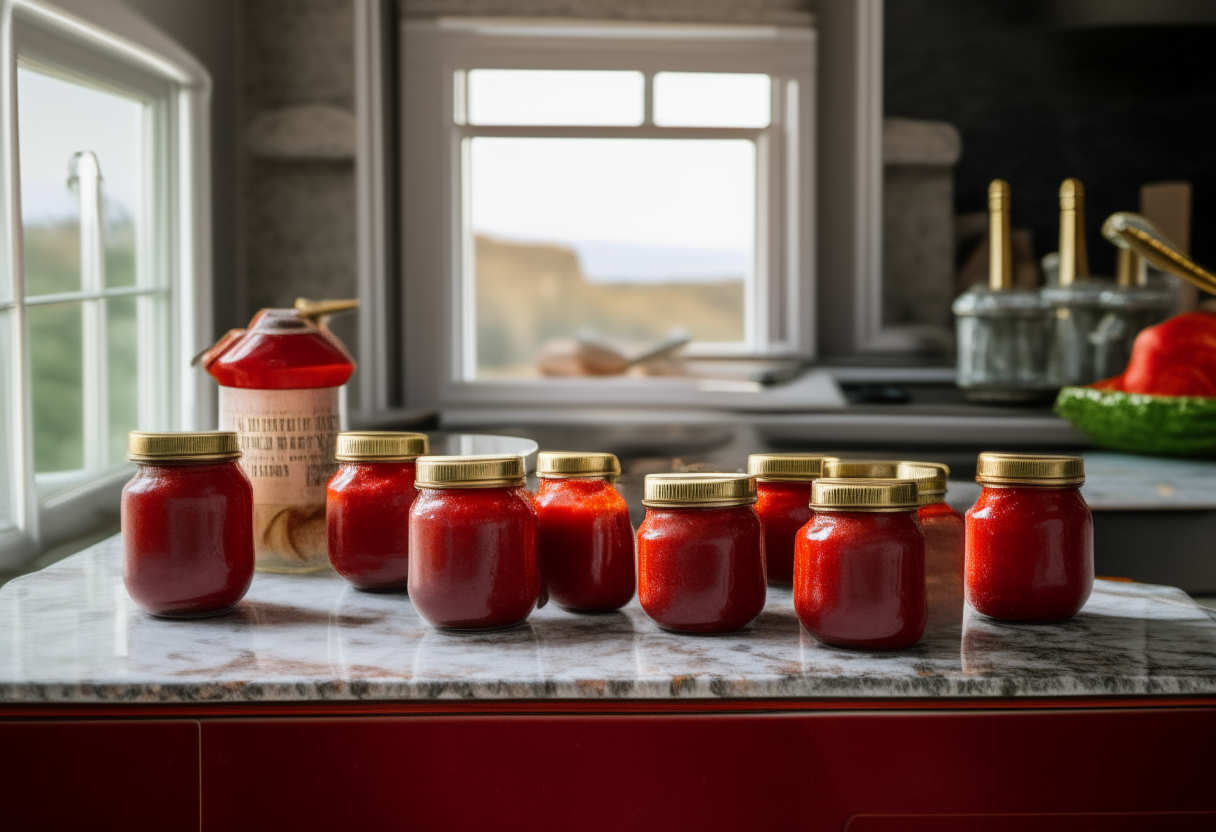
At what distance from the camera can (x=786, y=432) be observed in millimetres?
2156

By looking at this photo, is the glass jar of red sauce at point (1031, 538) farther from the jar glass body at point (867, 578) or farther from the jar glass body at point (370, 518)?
the jar glass body at point (370, 518)

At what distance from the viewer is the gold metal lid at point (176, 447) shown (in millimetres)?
896

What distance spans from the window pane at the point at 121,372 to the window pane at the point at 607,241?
80 cm

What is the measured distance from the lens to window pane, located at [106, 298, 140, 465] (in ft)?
6.40

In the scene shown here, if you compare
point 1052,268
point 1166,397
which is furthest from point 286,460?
point 1052,268

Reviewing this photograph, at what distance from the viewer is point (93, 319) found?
1.88 m

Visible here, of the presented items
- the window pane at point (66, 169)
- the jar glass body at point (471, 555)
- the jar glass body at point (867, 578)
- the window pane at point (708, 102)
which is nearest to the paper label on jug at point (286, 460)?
the jar glass body at point (471, 555)

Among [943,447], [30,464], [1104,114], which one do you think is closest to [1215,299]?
[1104,114]

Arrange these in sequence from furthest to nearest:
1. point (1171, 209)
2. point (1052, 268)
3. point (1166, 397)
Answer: point (1171, 209)
point (1052, 268)
point (1166, 397)

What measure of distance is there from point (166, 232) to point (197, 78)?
276mm

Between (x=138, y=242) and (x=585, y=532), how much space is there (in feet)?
4.75

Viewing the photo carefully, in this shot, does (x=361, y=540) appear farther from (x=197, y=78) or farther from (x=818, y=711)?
(x=197, y=78)

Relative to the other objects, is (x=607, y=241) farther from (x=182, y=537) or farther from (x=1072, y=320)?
(x=182, y=537)

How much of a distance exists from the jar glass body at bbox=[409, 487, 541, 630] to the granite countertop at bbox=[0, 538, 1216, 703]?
22 millimetres
